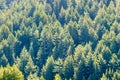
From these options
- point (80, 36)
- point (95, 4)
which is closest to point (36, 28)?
point (80, 36)

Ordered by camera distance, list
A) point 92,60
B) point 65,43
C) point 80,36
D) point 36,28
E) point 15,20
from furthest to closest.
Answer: point 15,20, point 36,28, point 80,36, point 65,43, point 92,60

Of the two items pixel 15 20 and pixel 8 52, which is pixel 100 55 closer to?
pixel 8 52

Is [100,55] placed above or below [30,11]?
below

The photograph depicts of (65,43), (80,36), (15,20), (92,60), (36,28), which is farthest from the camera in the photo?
(15,20)

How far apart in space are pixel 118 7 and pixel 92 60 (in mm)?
60459

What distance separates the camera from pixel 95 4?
587ft

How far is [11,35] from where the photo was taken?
149500mm

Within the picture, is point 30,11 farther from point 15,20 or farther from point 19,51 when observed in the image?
point 19,51

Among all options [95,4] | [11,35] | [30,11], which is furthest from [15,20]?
[95,4]

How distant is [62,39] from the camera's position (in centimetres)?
14238

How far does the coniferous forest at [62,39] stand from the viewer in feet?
377

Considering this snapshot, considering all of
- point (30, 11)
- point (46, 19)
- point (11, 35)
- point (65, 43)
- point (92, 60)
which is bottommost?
point (92, 60)

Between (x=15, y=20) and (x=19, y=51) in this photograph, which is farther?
(x=15, y=20)

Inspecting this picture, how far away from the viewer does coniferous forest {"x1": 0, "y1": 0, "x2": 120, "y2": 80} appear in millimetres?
115000
